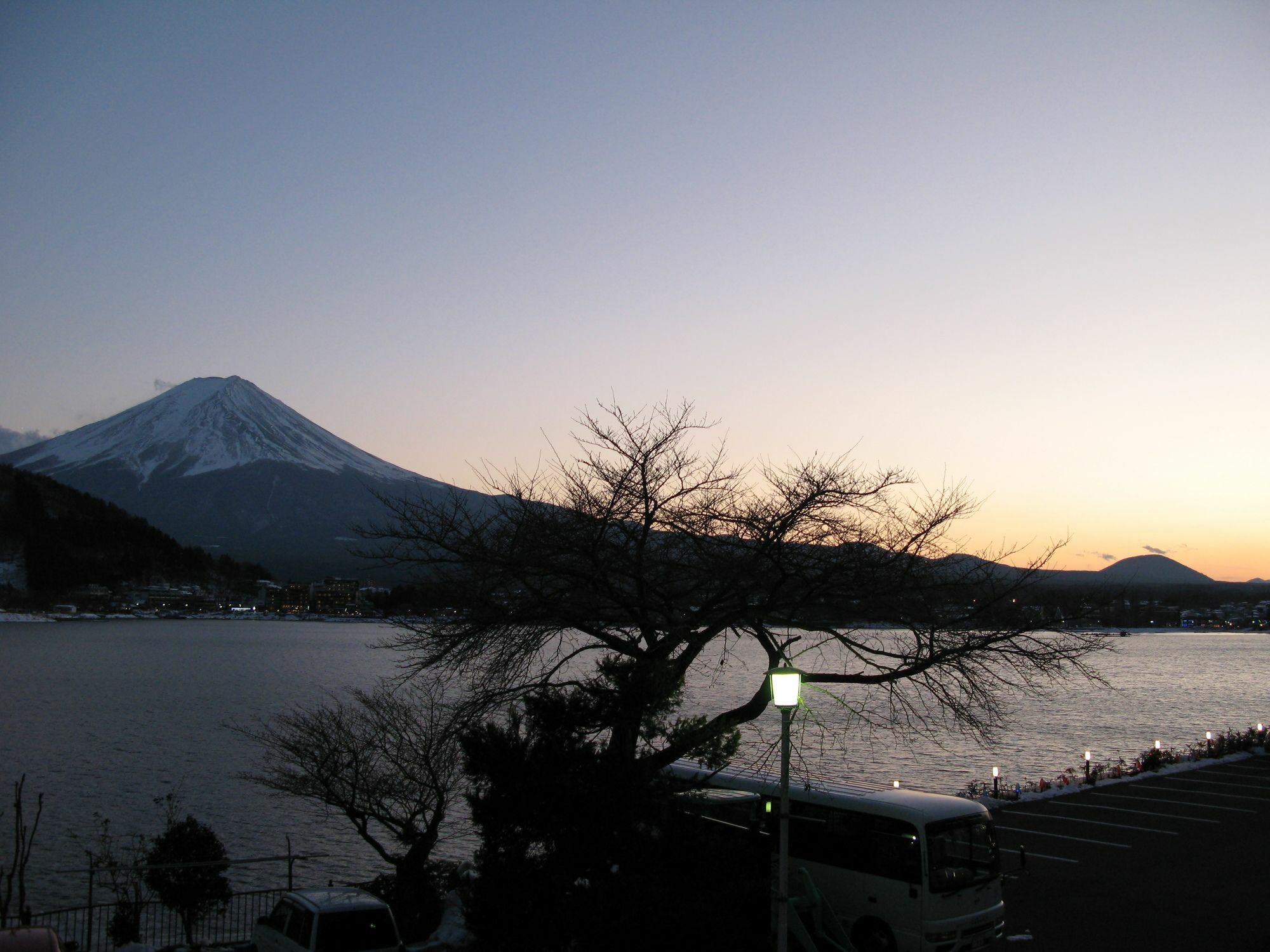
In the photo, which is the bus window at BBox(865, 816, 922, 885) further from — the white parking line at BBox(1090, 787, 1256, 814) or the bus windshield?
the white parking line at BBox(1090, 787, 1256, 814)

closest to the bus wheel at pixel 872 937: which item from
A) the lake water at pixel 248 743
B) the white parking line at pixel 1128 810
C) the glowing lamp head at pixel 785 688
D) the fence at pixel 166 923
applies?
the lake water at pixel 248 743

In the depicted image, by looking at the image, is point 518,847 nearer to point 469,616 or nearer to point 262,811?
point 469,616

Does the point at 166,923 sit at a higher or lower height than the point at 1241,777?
lower

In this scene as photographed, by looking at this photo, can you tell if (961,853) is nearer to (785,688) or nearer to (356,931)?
(785,688)

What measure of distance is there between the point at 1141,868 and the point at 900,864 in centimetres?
542

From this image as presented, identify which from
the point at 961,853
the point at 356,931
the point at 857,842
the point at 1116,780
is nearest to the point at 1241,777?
the point at 1116,780

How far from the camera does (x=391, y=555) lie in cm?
955

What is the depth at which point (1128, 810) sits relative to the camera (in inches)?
637

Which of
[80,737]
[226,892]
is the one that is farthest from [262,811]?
[80,737]

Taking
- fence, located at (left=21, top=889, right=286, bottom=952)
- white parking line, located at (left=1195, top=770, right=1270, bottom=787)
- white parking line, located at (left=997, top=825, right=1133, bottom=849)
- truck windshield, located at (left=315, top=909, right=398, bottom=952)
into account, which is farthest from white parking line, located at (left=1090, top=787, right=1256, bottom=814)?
fence, located at (left=21, top=889, right=286, bottom=952)

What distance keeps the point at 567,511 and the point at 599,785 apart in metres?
2.78

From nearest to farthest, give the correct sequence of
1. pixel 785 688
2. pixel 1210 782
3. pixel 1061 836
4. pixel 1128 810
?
pixel 785 688, pixel 1061 836, pixel 1128 810, pixel 1210 782

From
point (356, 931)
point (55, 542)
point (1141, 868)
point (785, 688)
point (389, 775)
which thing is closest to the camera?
point (785, 688)

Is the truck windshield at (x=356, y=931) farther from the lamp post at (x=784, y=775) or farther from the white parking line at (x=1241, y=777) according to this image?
the white parking line at (x=1241, y=777)
